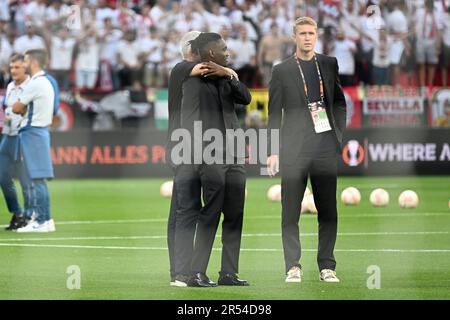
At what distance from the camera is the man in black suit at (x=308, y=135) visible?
11.1m

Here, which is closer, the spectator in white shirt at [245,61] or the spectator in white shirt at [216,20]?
the spectator in white shirt at [245,61]

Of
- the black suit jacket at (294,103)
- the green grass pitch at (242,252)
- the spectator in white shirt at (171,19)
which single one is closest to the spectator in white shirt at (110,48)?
the spectator in white shirt at (171,19)

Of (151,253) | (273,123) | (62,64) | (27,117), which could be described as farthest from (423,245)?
(62,64)

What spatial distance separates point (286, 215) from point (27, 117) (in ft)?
18.7

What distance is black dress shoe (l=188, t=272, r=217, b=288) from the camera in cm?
1080

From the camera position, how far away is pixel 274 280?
11359mm

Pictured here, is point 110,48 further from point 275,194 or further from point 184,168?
point 184,168

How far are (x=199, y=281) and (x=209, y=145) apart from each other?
1.15m

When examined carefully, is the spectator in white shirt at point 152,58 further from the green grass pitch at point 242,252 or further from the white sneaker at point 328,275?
the white sneaker at point 328,275

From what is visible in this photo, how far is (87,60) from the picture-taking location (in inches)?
1037

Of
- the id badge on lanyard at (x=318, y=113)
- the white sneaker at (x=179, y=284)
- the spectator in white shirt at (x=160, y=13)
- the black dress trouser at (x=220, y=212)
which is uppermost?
the spectator in white shirt at (x=160, y=13)

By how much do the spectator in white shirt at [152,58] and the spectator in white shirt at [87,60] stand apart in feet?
3.27

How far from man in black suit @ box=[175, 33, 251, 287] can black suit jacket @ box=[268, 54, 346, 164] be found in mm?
481

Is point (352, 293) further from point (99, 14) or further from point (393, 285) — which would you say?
point (99, 14)
